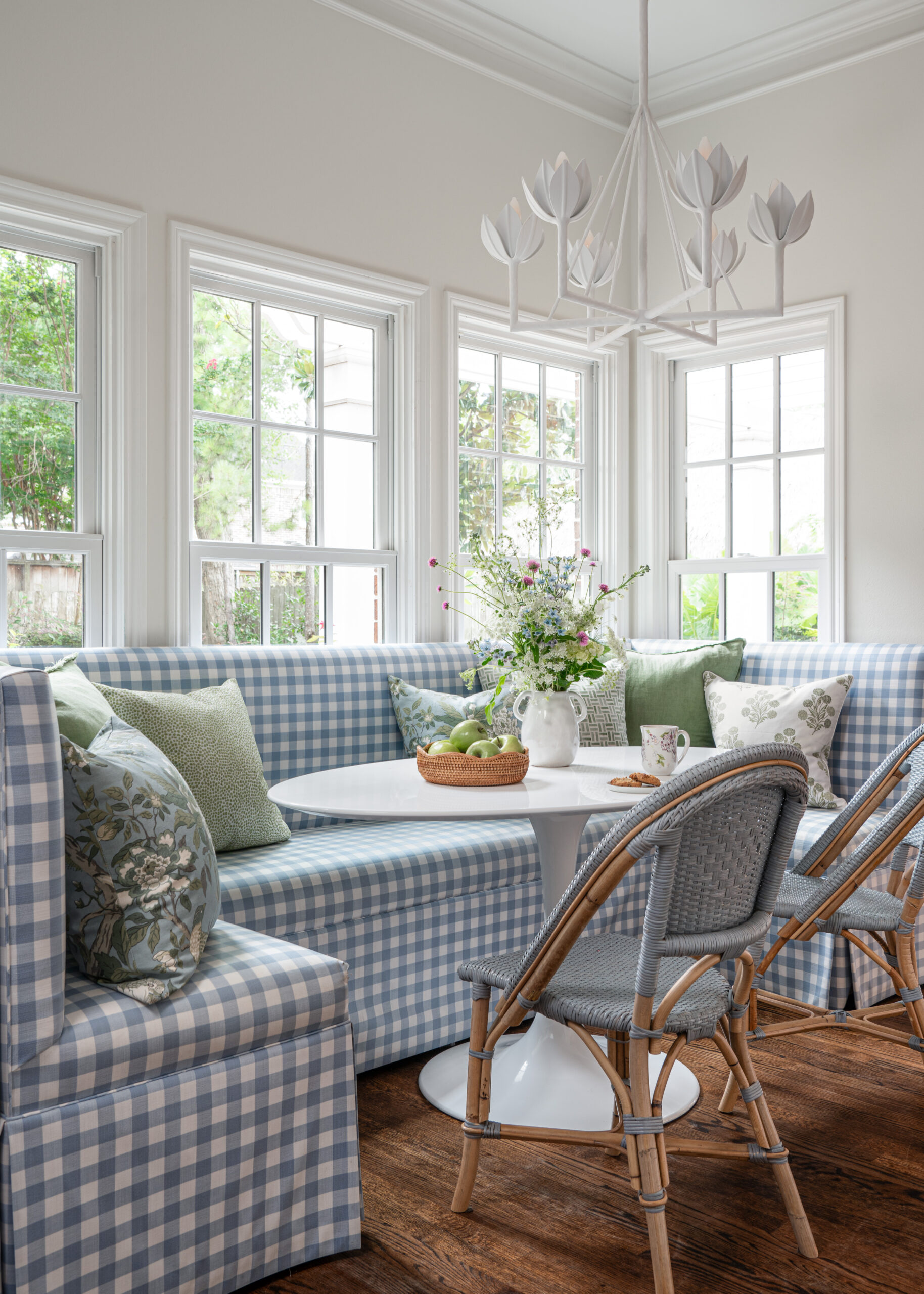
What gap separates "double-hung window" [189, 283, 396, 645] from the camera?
3350mm

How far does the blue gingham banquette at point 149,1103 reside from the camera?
1.46 meters

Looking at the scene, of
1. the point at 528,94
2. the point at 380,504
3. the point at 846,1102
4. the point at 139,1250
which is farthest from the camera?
the point at 528,94

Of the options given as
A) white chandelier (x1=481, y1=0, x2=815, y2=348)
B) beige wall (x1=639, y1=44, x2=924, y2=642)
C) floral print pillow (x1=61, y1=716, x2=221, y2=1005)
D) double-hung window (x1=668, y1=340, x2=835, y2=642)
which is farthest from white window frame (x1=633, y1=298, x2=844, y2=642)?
floral print pillow (x1=61, y1=716, x2=221, y2=1005)

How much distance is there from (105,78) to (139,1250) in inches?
112

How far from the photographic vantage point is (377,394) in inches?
150

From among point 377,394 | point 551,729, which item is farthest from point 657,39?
point 551,729

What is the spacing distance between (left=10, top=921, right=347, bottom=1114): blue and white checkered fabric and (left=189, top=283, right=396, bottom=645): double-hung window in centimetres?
172

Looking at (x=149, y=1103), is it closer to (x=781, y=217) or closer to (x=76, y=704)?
(x=76, y=704)

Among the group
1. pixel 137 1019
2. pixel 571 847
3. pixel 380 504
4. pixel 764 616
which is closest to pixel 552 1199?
pixel 571 847

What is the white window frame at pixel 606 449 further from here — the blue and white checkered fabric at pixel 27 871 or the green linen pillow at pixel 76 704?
the blue and white checkered fabric at pixel 27 871

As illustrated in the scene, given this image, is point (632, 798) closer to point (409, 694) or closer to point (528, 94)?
point (409, 694)

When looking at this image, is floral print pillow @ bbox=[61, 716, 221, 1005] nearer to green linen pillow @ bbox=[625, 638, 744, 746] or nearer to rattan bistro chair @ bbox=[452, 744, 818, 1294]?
rattan bistro chair @ bbox=[452, 744, 818, 1294]

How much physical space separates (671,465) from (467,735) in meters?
2.60

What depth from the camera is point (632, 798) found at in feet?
6.62
